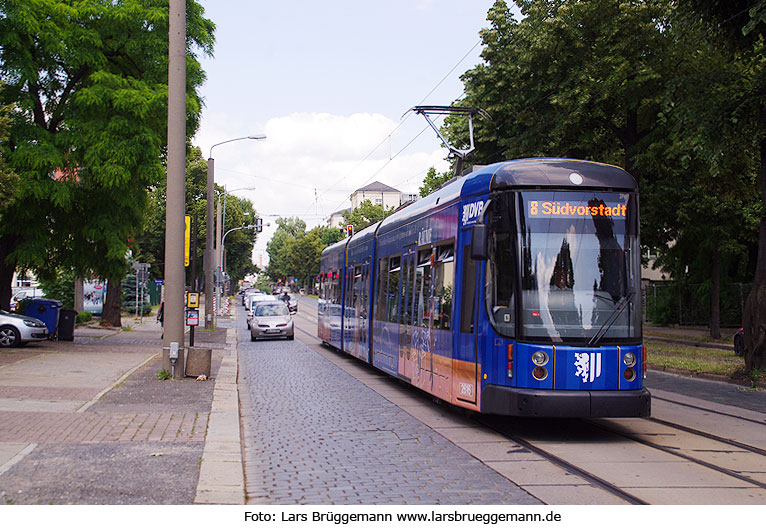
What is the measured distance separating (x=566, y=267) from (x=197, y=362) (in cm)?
863

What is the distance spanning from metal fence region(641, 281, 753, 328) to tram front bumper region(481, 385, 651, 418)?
30.9m

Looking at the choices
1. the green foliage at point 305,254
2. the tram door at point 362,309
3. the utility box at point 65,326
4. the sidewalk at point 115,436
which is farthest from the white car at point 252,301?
the green foliage at point 305,254

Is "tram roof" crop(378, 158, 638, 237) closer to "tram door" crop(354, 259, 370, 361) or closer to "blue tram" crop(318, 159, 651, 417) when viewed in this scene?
"blue tram" crop(318, 159, 651, 417)

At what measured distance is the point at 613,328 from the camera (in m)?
9.39

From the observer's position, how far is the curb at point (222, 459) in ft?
20.9

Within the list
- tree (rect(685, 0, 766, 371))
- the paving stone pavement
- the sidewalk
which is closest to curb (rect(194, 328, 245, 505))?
the sidewalk

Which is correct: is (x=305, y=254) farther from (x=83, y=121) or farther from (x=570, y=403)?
(x=570, y=403)

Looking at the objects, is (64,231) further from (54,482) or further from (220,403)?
(54,482)

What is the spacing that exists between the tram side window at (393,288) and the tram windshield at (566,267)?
506cm

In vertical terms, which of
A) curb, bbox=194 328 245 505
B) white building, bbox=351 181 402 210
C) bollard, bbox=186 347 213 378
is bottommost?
curb, bbox=194 328 245 505

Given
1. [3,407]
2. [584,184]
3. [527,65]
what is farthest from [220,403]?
[527,65]

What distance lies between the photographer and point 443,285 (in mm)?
11430

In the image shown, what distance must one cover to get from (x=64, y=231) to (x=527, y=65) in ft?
49.2

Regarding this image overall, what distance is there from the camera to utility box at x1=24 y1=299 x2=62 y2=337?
84.2 ft
